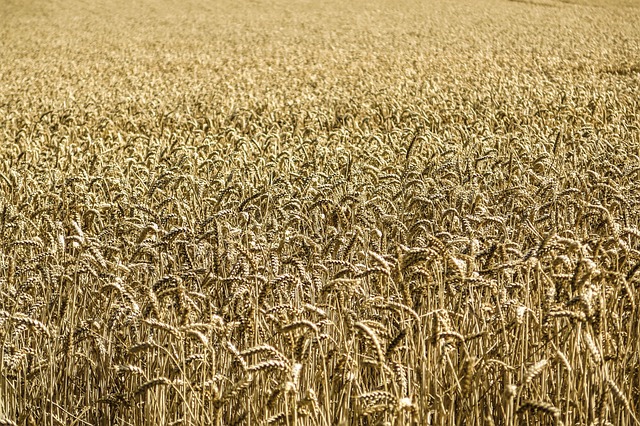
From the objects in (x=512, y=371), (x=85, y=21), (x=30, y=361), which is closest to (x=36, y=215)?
(x=30, y=361)

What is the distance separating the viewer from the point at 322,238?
4.34 meters

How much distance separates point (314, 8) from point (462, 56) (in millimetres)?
14477

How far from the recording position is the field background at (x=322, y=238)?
282cm

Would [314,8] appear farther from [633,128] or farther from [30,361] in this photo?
[30,361]

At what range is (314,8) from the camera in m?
32.5

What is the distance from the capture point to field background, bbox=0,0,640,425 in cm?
282

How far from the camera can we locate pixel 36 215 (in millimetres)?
5191

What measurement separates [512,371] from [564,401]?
0.20 metres

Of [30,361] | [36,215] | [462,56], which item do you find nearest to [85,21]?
[462,56]

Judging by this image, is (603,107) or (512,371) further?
(603,107)

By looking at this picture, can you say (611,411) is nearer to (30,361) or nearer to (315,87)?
(30,361)

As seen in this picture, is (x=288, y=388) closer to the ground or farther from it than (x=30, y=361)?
farther from it

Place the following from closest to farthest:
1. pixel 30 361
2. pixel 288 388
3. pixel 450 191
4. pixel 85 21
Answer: pixel 288 388
pixel 30 361
pixel 450 191
pixel 85 21

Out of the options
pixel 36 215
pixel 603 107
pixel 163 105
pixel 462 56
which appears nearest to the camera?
pixel 36 215
